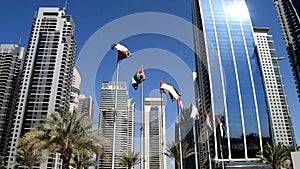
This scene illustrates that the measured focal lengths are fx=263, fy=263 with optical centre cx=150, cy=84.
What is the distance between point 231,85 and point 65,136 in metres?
87.4

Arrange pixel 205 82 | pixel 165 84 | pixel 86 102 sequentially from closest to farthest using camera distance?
pixel 165 84 < pixel 205 82 < pixel 86 102

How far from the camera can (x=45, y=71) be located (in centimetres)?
11875

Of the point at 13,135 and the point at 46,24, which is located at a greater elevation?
the point at 46,24

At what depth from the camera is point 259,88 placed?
3986 inches

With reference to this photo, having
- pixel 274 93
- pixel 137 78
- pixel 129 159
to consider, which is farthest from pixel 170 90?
pixel 274 93

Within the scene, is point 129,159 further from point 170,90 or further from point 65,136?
point 65,136

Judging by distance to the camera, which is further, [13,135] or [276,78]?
[276,78]

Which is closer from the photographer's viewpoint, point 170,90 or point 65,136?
point 65,136

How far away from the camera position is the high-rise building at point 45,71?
361ft

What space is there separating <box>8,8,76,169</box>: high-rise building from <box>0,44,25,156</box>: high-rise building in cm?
1061

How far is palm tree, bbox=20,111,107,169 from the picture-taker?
22766mm

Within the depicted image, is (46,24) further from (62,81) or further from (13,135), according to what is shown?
(13,135)

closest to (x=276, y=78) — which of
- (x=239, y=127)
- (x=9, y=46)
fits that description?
(x=239, y=127)

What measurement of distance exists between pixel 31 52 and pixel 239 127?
9523 centimetres
